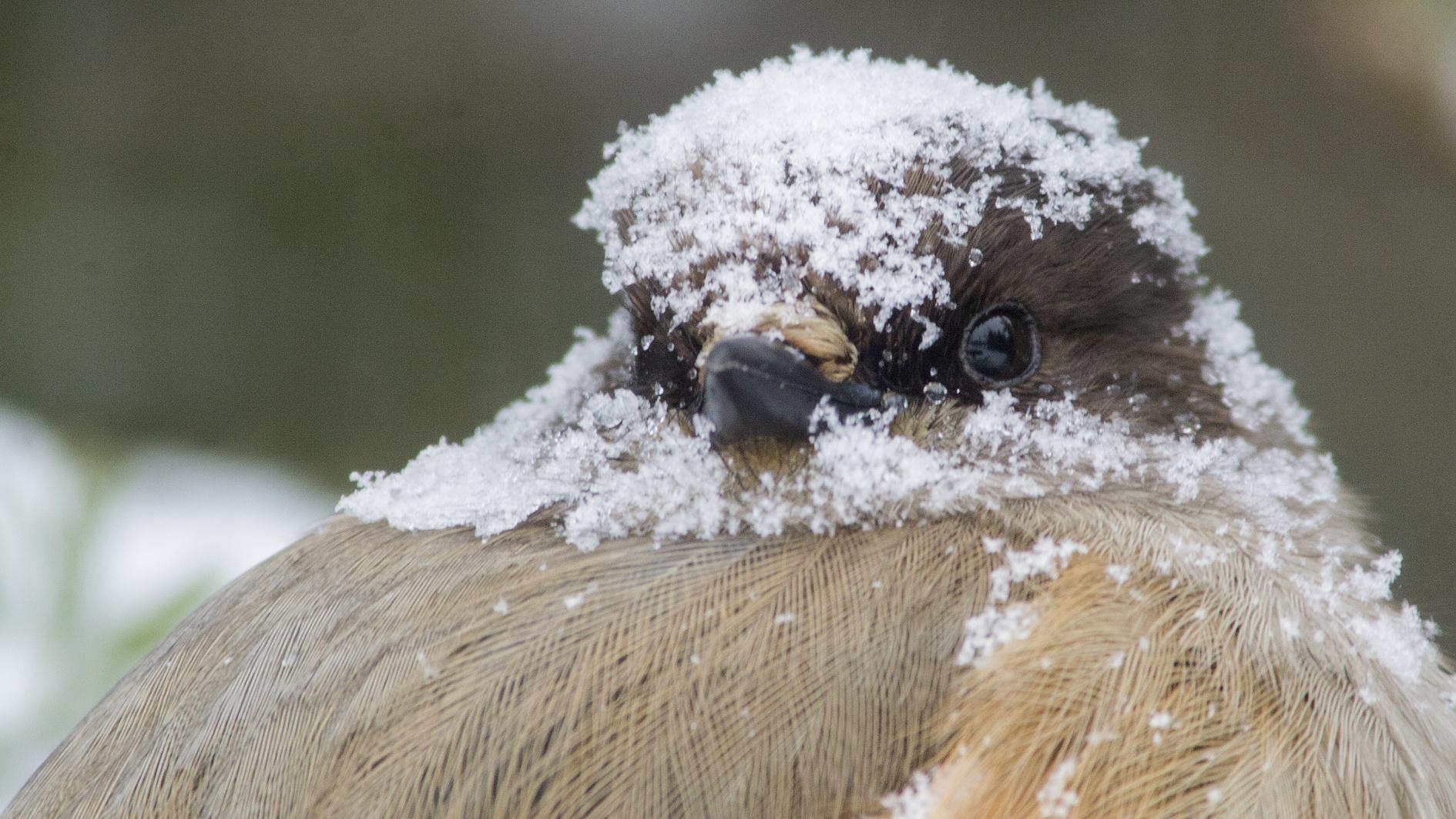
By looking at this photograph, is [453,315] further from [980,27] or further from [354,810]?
[354,810]

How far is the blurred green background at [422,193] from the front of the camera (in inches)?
78.2

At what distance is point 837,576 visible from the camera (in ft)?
2.61

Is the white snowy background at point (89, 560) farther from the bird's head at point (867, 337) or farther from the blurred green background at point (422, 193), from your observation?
the bird's head at point (867, 337)

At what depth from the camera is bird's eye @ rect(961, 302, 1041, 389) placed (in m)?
1.03

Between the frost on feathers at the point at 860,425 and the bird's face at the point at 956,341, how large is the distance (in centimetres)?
1

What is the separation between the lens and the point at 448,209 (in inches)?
94.9

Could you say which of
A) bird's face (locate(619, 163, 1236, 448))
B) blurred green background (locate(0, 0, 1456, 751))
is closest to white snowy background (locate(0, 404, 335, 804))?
blurred green background (locate(0, 0, 1456, 751))

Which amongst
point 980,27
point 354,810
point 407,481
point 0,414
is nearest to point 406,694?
point 354,810

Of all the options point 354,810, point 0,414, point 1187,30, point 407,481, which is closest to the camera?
point 354,810

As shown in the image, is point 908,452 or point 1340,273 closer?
point 908,452

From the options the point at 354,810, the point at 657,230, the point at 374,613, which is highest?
the point at 657,230

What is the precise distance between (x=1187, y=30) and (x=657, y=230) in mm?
1314

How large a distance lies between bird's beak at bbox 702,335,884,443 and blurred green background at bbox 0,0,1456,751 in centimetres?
120

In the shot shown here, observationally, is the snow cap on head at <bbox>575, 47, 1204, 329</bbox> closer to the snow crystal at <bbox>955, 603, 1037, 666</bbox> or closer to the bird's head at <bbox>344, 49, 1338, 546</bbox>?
the bird's head at <bbox>344, 49, 1338, 546</bbox>
